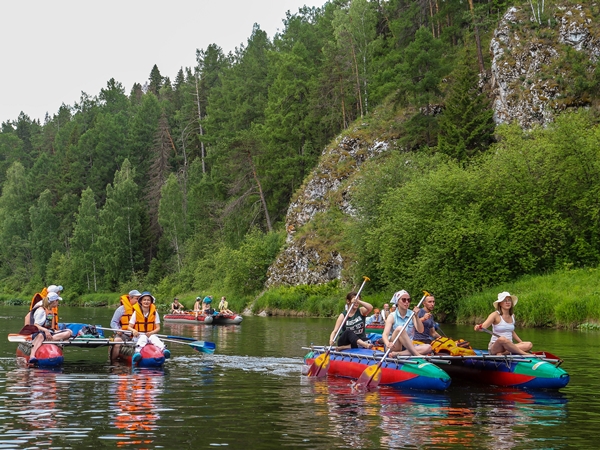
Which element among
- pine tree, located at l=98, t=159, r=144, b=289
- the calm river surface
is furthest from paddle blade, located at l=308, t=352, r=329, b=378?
pine tree, located at l=98, t=159, r=144, b=289

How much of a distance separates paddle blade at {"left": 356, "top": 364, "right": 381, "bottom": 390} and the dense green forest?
888 inches

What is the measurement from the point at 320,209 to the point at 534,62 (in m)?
18.9

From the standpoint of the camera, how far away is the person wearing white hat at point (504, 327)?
55.9 feet

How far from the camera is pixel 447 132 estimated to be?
171ft

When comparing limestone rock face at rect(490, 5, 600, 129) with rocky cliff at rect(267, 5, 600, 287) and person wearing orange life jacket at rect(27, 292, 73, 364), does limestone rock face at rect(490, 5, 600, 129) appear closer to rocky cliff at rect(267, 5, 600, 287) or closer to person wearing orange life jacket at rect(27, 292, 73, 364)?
rocky cliff at rect(267, 5, 600, 287)

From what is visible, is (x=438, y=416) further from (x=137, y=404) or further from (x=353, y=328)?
(x=353, y=328)

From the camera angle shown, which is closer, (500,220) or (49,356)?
(49,356)

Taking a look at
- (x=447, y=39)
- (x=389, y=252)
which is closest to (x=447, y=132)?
(x=389, y=252)

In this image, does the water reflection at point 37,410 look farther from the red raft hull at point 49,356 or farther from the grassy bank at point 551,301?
the grassy bank at point 551,301

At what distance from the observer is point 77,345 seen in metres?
21.6

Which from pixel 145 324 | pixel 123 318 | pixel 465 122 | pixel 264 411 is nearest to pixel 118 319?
pixel 123 318

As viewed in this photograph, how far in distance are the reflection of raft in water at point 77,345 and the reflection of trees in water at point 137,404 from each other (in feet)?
1.33

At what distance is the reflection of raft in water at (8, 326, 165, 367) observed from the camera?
67.3 feet

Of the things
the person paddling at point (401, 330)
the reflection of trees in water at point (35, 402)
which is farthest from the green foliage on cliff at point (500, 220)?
the reflection of trees in water at point (35, 402)
